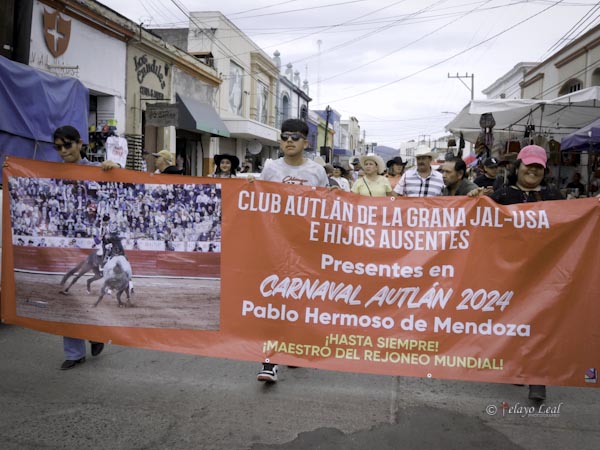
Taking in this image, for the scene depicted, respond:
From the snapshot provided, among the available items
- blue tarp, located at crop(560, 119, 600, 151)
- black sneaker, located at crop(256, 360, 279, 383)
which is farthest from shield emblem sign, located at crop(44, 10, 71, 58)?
blue tarp, located at crop(560, 119, 600, 151)

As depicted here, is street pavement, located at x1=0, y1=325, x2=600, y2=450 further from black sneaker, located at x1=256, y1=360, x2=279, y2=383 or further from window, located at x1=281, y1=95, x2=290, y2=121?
window, located at x1=281, y1=95, x2=290, y2=121

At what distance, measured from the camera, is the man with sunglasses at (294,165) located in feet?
14.8

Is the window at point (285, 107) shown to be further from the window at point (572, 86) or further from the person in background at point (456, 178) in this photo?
the person in background at point (456, 178)

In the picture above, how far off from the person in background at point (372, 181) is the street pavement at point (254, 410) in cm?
284

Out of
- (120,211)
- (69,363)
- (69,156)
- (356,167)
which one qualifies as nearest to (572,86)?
(356,167)

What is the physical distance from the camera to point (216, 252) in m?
3.85

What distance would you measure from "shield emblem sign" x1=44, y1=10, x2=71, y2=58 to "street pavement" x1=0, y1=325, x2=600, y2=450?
8.30m

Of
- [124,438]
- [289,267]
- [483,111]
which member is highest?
[483,111]

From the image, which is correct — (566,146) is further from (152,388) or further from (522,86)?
(522,86)

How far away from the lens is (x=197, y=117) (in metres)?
17.5

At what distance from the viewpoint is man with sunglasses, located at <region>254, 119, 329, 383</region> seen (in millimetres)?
4500

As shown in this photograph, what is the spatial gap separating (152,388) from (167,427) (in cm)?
68

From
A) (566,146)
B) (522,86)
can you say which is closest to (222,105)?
(522,86)

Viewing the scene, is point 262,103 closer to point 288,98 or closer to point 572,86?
point 288,98
